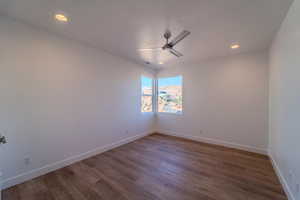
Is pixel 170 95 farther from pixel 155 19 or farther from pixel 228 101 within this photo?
pixel 155 19

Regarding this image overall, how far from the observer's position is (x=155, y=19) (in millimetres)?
1876

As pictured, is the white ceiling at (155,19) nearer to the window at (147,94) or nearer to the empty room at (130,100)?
the empty room at (130,100)

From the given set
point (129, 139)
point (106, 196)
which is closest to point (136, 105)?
point (129, 139)

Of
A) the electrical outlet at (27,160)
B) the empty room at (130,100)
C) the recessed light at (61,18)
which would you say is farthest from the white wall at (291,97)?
the electrical outlet at (27,160)

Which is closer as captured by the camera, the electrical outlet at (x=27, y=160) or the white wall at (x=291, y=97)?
the white wall at (x=291, y=97)

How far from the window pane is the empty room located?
0.90 m

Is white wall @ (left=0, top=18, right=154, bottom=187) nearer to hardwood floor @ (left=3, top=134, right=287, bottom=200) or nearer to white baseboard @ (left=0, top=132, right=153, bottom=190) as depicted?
white baseboard @ (left=0, top=132, right=153, bottom=190)

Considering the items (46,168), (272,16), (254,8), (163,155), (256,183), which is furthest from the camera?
(163,155)

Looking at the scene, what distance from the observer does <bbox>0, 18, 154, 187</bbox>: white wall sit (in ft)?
5.99

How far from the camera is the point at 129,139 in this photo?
381 centimetres

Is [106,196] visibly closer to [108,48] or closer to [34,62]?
[34,62]

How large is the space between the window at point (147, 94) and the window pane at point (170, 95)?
1.22 ft

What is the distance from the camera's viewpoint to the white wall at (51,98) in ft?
5.99

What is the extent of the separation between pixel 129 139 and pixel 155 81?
2469 millimetres
